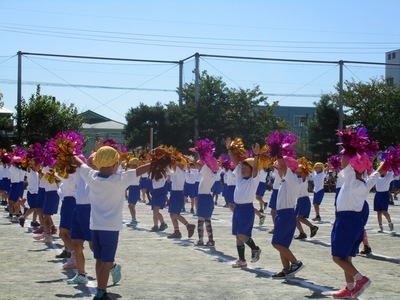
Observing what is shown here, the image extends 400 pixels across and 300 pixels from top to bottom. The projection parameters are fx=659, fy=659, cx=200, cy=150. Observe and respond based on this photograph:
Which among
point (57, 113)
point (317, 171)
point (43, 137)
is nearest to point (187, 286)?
point (317, 171)

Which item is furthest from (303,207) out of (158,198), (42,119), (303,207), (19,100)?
(42,119)

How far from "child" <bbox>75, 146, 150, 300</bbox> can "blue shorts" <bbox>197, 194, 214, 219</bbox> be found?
6021 mm

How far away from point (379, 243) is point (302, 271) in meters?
4.75

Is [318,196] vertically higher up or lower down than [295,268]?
higher up

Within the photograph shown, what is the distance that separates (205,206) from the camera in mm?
13922

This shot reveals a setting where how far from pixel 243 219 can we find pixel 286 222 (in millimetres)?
1225

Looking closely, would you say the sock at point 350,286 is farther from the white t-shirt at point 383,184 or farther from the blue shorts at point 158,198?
the blue shorts at point 158,198

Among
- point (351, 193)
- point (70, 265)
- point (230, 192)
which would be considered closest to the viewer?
point (351, 193)

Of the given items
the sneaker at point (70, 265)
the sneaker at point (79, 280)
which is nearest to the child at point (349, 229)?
the sneaker at point (79, 280)

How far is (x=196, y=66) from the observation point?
4000 centimetres

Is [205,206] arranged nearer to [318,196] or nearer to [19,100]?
[318,196]

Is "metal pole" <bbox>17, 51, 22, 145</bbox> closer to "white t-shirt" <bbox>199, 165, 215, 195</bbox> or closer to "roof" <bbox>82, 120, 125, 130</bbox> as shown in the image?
"white t-shirt" <bbox>199, 165, 215, 195</bbox>

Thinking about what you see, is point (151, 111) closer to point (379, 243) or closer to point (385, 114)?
point (385, 114)

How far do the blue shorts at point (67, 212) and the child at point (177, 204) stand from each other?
402cm
